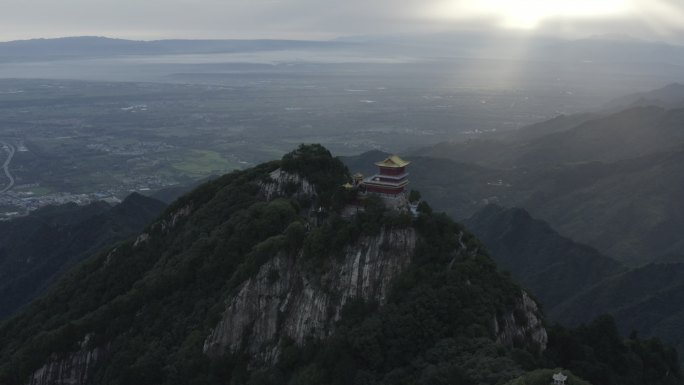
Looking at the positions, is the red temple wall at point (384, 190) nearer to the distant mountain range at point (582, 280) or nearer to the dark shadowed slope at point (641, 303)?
the distant mountain range at point (582, 280)

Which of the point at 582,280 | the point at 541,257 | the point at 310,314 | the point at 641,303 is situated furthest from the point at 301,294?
the point at 541,257

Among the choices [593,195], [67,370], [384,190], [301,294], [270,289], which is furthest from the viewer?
[593,195]

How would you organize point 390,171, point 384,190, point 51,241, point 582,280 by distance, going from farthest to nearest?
point 51,241, point 582,280, point 390,171, point 384,190

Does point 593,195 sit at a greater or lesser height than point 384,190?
lesser

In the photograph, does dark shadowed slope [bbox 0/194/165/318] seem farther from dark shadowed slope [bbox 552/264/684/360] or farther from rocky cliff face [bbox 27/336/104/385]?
dark shadowed slope [bbox 552/264/684/360]

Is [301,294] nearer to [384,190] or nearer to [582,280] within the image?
[384,190]

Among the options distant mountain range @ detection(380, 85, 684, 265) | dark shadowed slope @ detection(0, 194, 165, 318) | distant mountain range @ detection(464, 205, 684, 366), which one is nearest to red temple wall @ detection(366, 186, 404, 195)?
distant mountain range @ detection(464, 205, 684, 366)

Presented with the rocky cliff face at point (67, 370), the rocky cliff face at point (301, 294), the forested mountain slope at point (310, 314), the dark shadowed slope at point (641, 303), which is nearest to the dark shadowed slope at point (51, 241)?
the forested mountain slope at point (310, 314)
